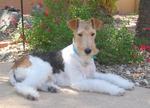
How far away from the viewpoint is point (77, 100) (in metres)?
6.40

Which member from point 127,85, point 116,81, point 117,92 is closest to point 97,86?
point 117,92

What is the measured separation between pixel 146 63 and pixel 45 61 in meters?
2.42

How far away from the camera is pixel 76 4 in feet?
30.6

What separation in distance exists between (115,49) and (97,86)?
1.83m

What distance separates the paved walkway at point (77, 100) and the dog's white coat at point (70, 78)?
4.5 inches

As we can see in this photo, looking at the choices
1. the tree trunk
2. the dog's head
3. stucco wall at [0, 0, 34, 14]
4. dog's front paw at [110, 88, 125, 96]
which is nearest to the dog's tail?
the dog's head

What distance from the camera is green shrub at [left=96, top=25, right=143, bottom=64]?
8.23 metres

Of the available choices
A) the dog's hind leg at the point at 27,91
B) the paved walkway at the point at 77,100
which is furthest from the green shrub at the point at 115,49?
the dog's hind leg at the point at 27,91

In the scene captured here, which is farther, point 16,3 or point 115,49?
point 16,3

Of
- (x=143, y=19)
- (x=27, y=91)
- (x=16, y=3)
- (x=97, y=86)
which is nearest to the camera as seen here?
(x=27, y=91)

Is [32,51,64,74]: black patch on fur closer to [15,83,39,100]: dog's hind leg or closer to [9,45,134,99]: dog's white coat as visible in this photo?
[9,45,134,99]: dog's white coat

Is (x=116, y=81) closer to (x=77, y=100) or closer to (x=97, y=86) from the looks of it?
(x=97, y=86)

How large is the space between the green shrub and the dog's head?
1.35 meters

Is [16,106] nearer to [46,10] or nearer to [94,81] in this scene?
[94,81]
